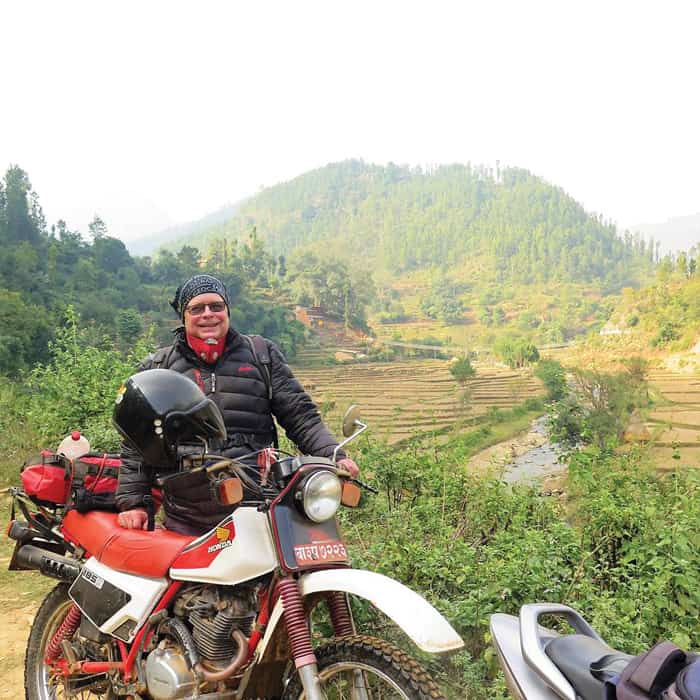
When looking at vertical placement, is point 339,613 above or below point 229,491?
below

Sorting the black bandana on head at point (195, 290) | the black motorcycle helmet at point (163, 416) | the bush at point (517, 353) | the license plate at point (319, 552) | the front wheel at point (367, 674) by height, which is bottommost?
the bush at point (517, 353)

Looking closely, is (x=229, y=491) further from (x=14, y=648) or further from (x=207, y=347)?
(x=14, y=648)

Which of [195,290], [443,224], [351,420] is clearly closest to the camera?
[351,420]

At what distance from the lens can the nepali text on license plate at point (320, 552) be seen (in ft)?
6.06

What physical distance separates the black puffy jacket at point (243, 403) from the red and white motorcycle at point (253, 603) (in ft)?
0.73

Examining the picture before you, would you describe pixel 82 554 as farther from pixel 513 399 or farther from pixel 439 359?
pixel 439 359

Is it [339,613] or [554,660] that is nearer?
[554,660]

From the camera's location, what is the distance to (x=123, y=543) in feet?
7.38

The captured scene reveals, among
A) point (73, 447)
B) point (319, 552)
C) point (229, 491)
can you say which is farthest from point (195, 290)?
point (319, 552)

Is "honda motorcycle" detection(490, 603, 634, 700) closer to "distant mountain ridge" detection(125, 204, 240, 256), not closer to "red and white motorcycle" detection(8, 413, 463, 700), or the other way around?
"red and white motorcycle" detection(8, 413, 463, 700)

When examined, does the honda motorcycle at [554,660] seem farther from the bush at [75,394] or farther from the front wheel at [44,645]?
the bush at [75,394]

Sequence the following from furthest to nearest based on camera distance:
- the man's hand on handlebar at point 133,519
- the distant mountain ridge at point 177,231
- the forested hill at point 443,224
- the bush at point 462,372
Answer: the distant mountain ridge at point 177,231
the forested hill at point 443,224
the bush at point 462,372
the man's hand on handlebar at point 133,519

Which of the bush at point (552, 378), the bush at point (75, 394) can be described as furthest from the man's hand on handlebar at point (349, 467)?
the bush at point (552, 378)

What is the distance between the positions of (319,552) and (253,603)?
0.28 m
